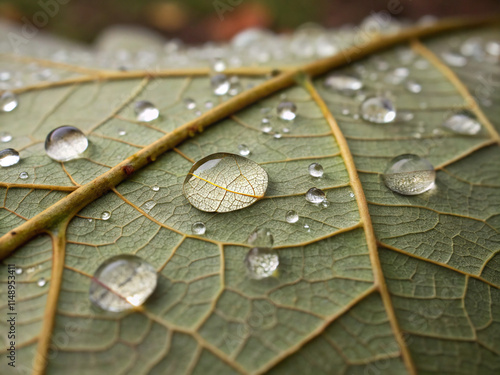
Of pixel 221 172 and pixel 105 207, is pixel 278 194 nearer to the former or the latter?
pixel 221 172

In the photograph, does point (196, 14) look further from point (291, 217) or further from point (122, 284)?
point (122, 284)

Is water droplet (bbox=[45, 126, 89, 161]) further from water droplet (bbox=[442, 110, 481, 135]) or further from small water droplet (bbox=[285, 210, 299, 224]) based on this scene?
water droplet (bbox=[442, 110, 481, 135])

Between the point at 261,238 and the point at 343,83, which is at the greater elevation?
the point at 343,83

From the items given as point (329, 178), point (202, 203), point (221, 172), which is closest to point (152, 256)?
point (202, 203)

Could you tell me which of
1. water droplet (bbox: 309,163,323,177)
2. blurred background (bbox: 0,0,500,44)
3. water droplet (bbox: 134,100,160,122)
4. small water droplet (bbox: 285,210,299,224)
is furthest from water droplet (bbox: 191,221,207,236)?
blurred background (bbox: 0,0,500,44)

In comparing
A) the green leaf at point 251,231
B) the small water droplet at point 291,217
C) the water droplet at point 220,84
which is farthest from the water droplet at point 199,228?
the water droplet at point 220,84

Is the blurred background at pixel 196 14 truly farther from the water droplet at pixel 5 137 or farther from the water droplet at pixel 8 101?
the water droplet at pixel 5 137

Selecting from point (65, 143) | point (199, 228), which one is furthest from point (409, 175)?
point (65, 143)
